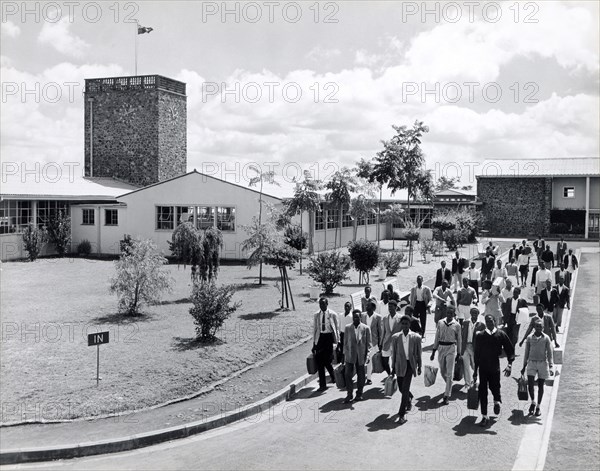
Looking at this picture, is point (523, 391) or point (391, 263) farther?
point (391, 263)

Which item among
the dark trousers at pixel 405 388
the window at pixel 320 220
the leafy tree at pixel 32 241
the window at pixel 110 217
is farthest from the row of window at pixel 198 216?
the dark trousers at pixel 405 388

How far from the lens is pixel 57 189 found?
111ft

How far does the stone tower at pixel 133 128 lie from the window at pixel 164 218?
12.5m

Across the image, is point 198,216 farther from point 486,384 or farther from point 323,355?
point 486,384

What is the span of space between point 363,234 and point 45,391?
114 feet

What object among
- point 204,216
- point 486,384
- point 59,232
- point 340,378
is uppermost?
point 204,216

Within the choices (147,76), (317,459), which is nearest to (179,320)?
(317,459)

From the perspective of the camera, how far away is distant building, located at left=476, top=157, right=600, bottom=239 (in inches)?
2024

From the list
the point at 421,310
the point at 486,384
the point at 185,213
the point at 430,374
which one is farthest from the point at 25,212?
the point at 486,384

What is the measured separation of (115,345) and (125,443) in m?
4.93

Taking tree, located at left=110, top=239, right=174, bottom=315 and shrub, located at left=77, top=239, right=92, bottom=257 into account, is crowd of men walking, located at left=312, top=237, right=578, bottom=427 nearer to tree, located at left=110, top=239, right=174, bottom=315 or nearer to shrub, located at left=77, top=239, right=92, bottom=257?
tree, located at left=110, top=239, right=174, bottom=315

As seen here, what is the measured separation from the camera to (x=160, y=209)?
111 ft

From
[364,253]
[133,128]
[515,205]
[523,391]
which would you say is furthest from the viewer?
[515,205]

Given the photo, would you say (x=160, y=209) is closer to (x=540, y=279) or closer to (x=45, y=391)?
(x=540, y=279)
